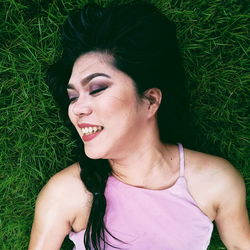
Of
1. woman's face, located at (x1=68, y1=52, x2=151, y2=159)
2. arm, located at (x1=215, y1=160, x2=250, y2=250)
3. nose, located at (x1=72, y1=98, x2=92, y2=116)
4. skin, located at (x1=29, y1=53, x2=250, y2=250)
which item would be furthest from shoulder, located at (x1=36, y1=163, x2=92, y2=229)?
arm, located at (x1=215, y1=160, x2=250, y2=250)

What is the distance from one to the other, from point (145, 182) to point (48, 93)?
1.11m

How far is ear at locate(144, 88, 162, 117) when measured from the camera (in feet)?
6.79

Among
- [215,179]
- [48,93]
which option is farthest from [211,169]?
[48,93]

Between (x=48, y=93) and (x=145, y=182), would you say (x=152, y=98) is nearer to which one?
(x=145, y=182)

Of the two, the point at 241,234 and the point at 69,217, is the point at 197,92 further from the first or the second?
the point at 69,217

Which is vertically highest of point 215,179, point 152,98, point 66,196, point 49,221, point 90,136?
point 152,98

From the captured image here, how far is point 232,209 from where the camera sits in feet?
7.90

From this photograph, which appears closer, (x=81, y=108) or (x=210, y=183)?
(x=81, y=108)

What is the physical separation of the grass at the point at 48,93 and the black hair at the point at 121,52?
0.39 meters

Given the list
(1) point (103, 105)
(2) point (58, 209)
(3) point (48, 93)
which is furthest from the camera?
(3) point (48, 93)

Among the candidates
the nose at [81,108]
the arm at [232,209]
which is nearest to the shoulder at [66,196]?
the nose at [81,108]

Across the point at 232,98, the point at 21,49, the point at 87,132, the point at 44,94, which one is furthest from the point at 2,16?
the point at 232,98

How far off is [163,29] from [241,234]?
1.67 meters

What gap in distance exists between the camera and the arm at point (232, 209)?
238 centimetres
